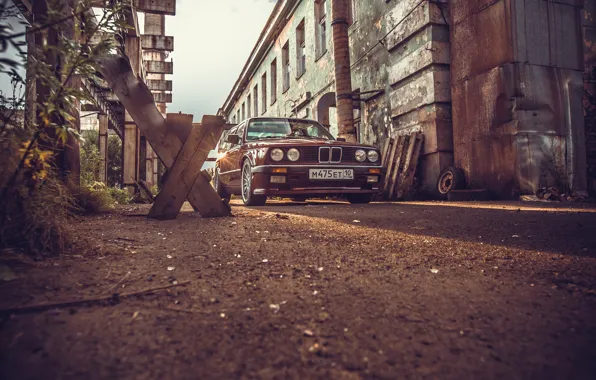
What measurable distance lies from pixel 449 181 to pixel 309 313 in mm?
6358

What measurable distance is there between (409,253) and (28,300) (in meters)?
1.69

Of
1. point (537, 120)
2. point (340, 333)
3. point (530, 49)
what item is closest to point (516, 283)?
point (340, 333)

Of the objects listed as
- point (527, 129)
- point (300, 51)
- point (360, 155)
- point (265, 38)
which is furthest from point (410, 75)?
point (265, 38)

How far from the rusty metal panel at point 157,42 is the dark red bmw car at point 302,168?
3.54 meters

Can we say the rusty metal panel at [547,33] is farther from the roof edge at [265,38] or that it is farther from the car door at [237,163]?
the roof edge at [265,38]

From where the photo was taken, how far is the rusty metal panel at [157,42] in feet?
26.2

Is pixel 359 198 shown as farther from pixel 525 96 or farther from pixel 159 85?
pixel 159 85

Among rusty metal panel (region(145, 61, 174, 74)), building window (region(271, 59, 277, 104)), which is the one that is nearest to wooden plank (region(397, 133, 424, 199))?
rusty metal panel (region(145, 61, 174, 74))

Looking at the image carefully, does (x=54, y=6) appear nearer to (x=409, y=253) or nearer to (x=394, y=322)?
(x=394, y=322)

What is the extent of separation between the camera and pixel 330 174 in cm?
532

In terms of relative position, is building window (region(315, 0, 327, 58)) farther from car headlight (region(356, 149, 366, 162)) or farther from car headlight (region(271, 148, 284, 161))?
car headlight (region(271, 148, 284, 161))

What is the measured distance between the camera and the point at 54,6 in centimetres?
147

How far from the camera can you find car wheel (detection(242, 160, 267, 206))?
5.35m

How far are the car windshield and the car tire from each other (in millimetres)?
2373
